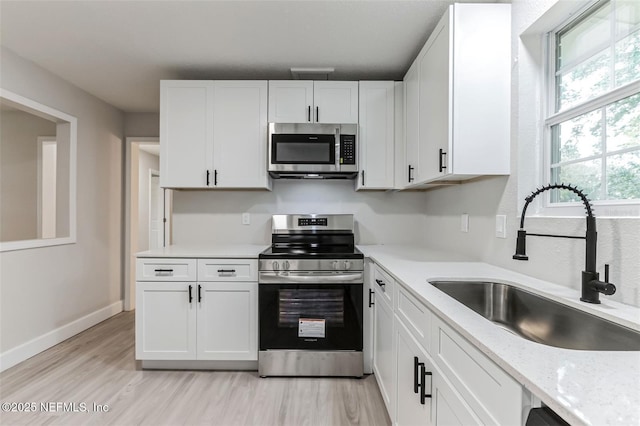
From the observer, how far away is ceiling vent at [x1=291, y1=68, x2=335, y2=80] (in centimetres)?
252

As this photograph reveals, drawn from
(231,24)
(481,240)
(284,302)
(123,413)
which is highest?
(231,24)

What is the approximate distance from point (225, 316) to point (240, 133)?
4.76 feet

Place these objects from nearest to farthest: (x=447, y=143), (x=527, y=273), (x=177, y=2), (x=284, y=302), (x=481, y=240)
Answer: (x=527, y=273) < (x=447, y=143) < (x=177, y=2) < (x=481, y=240) < (x=284, y=302)

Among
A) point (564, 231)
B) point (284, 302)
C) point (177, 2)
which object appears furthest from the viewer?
Result: point (284, 302)

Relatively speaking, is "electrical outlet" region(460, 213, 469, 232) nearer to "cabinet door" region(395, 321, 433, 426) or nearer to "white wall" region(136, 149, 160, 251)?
"cabinet door" region(395, 321, 433, 426)

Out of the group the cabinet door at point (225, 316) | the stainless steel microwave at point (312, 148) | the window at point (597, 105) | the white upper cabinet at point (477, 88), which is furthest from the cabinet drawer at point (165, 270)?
the window at point (597, 105)

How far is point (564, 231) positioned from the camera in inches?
50.6

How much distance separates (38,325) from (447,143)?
3486 millimetres

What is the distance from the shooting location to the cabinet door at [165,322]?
226cm

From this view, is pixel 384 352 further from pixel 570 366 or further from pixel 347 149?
pixel 347 149

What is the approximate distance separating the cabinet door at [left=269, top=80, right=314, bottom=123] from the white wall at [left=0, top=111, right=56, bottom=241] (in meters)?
2.80

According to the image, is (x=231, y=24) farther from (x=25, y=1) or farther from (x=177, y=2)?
(x=25, y=1)

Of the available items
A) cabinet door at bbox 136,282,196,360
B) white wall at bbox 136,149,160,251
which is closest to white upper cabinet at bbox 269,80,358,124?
cabinet door at bbox 136,282,196,360

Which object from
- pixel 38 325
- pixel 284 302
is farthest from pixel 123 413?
pixel 38 325
